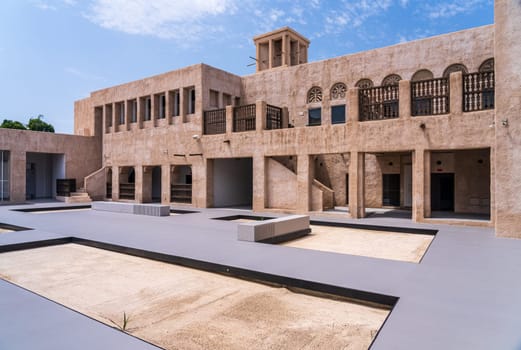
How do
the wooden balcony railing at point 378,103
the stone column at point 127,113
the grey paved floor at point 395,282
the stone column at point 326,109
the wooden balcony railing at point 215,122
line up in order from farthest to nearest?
the stone column at point 127,113 < the stone column at point 326,109 < the wooden balcony railing at point 215,122 < the wooden balcony railing at point 378,103 < the grey paved floor at point 395,282

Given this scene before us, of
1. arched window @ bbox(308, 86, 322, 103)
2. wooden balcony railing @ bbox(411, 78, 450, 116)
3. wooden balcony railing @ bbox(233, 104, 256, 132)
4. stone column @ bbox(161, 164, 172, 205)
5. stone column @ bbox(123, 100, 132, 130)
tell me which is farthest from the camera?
stone column @ bbox(123, 100, 132, 130)

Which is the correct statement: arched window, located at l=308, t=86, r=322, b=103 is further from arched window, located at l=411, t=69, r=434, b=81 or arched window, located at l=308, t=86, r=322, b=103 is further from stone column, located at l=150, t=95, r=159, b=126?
stone column, located at l=150, t=95, r=159, b=126

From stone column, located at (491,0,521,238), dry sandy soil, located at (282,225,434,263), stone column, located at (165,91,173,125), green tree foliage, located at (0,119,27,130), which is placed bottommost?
dry sandy soil, located at (282,225,434,263)

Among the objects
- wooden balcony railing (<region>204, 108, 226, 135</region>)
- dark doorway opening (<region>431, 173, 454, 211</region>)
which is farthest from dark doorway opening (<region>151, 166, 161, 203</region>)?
dark doorway opening (<region>431, 173, 454, 211</region>)

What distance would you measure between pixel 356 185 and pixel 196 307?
1124 centimetres

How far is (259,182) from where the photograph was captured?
18.5 meters

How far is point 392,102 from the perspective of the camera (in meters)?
15.2

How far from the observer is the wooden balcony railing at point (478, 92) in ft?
42.7

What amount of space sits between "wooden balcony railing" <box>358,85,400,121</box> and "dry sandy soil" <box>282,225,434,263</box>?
535 cm

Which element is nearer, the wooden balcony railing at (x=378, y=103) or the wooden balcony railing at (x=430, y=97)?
the wooden balcony railing at (x=430, y=97)

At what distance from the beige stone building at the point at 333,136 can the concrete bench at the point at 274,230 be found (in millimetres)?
4567

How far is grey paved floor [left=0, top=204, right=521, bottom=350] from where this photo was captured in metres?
3.99

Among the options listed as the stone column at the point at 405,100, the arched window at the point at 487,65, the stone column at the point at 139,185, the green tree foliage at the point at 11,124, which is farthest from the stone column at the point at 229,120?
the green tree foliage at the point at 11,124

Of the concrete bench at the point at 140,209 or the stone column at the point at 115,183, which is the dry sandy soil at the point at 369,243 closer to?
the concrete bench at the point at 140,209
